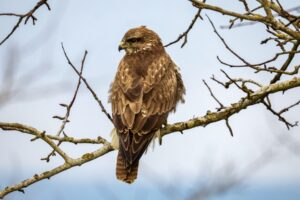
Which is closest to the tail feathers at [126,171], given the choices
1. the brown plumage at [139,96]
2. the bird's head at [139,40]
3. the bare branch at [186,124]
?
the brown plumage at [139,96]

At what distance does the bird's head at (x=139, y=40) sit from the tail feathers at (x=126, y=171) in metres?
2.71

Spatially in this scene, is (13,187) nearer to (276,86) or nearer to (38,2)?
(38,2)

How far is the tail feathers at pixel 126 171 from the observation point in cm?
839

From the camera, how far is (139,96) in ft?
29.2

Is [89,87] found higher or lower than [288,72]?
higher

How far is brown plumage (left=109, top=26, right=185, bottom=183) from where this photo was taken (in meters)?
8.38

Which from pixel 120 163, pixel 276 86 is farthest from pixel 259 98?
pixel 120 163

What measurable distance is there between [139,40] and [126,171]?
10.2ft

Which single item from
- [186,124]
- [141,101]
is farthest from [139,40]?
[186,124]

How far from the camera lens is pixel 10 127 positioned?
738 centimetres

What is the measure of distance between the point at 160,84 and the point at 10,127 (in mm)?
2743

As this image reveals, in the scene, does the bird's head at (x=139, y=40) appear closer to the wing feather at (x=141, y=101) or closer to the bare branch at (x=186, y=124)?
the wing feather at (x=141, y=101)

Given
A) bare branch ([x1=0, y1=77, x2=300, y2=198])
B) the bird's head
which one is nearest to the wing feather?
bare branch ([x1=0, y1=77, x2=300, y2=198])

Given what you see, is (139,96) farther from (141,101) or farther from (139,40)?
(139,40)
